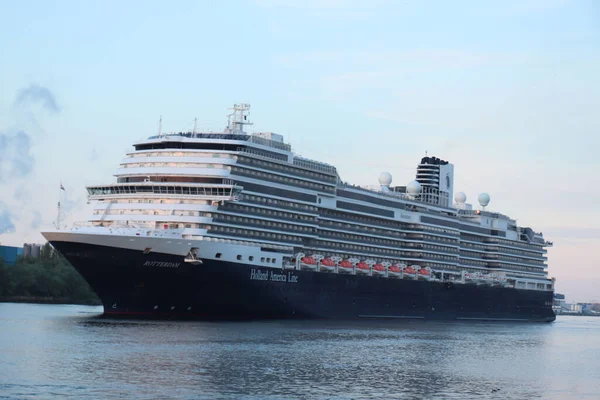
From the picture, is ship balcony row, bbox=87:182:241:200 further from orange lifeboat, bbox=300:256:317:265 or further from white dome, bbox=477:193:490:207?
white dome, bbox=477:193:490:207

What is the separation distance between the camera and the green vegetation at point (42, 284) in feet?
466

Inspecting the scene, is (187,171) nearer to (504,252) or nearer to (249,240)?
(249,240)

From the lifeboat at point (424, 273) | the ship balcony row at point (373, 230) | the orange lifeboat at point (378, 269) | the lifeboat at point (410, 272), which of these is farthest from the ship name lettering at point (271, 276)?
the lifeboat at point (424, 273)

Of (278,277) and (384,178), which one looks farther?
(384,178)

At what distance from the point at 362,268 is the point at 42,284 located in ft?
210

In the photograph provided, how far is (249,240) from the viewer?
282 feet

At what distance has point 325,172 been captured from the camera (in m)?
98.8

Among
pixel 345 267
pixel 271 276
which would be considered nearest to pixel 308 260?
pixel 345 267

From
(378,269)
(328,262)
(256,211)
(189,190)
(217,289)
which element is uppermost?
(189,190)

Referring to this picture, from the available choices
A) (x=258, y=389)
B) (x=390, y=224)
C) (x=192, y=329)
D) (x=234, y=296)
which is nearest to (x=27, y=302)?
(x=390, y=224)

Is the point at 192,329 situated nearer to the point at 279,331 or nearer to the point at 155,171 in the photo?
the point at 279,331

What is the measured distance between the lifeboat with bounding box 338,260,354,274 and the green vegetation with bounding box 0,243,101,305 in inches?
2451

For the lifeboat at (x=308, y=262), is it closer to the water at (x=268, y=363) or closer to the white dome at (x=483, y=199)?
the water at (x=268, y=363)

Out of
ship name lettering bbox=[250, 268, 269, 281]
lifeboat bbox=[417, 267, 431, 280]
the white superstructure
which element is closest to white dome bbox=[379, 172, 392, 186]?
the white superstructure
